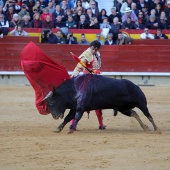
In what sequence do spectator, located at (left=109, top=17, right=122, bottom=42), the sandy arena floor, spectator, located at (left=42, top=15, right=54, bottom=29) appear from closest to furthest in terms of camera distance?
the sandy arena floor, spectator, located at (left=109, top=17, right=122, bottom=42), spectator, located at (left=42, top=15, right=54, bottom=29)

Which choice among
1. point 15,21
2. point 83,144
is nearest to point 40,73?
point 83,144

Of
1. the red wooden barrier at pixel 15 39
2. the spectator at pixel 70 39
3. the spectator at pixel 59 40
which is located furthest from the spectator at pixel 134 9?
the red wooden barrier at pixel 15 39

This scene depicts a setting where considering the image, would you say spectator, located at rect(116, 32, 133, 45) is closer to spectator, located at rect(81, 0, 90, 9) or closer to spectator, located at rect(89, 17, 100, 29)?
spectator, located at rect(89, 17, 100, 29)

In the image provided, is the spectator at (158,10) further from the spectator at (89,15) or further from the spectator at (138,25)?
the spectator at (89,15)

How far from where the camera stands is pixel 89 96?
32.4 feet

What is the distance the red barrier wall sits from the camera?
17750 millimetres

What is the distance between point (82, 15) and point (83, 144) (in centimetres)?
881

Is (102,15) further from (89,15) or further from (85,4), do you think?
(85,4)

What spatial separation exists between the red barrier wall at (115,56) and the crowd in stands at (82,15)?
0.97 feet

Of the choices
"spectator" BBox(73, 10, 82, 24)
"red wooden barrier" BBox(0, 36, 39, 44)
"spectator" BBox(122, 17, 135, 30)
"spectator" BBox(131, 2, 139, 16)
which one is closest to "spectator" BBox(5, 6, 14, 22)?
"red wooden barrier" BBox(0, 36, 39, 44)

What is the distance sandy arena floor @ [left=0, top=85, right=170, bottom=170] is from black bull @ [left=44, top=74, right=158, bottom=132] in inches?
13.1

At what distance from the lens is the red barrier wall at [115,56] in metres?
17.8

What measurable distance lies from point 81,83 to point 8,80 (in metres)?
7.99

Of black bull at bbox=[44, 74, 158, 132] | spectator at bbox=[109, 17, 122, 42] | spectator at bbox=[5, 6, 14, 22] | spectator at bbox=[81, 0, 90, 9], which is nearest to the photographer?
black bull at bbox=[44, 74, 158, 132]
